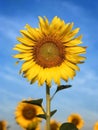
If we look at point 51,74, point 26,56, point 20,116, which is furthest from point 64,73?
point 20,116

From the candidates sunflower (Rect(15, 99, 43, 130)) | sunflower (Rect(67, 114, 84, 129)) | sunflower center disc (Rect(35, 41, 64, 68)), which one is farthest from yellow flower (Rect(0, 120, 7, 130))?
sunflower center disc (Rect(35, 41, 64, 68))

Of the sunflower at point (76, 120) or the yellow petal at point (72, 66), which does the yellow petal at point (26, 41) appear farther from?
the sunflower at point (76, 120)

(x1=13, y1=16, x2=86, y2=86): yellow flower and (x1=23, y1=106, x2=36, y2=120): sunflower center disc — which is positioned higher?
(x1=13, y1=16, x2=86, y2=86): yellow flower

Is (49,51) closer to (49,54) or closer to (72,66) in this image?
(49,54)

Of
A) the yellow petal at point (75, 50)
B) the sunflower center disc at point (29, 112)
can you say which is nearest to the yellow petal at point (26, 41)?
the yellow petal at point (75, 50)

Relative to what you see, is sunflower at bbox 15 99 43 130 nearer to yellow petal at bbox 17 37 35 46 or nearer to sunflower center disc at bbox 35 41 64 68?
sunflower center disc at bbox 35 41 64 68

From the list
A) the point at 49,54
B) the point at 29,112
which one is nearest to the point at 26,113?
the point at 29,112
